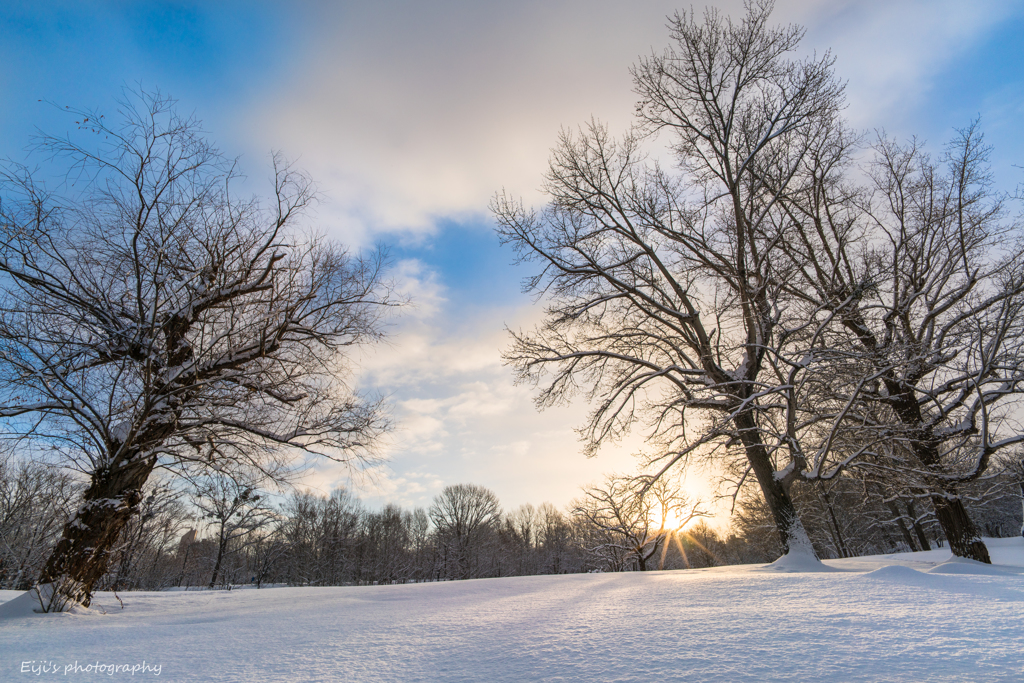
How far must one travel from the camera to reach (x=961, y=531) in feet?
29.3

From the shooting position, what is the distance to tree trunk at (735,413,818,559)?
7387 millimetres

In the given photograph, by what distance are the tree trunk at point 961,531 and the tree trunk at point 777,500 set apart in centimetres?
350

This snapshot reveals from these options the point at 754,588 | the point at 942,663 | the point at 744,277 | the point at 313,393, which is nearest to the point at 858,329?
the point at 744,277

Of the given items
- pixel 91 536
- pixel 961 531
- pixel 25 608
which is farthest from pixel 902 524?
pixel 25 608

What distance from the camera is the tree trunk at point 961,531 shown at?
8828 millimetres

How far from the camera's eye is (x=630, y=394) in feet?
31.2

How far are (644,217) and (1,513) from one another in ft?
95.3

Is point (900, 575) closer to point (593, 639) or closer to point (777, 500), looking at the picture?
point (593, 639)

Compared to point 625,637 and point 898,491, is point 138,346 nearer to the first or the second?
point 625,637

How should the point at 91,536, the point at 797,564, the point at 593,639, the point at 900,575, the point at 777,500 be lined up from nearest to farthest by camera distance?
the point at 593,639 → the point at 900,575 → the point at 91,536 → the point at 797,564 → the point at 777,500

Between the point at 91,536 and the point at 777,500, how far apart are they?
1049cm

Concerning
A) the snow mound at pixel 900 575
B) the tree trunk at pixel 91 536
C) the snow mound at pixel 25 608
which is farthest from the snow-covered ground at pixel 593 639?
the tree trunk at pixel 91 536

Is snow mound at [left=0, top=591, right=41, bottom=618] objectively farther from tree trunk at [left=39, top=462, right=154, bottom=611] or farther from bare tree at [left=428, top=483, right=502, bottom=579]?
bare tree at [left=428, top=483, right=502, bottom=579]

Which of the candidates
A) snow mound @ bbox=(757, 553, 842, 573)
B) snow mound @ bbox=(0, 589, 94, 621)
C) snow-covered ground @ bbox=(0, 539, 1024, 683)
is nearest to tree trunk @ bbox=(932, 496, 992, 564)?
snow mound @ bbox=(757, 553, 842, 573)
